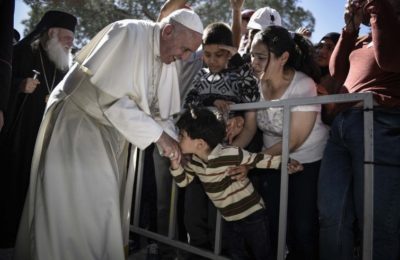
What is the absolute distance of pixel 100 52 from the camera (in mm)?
2477

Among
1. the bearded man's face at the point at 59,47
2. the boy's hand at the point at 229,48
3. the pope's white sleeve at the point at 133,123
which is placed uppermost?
the bearded man's face at the point at 59,47

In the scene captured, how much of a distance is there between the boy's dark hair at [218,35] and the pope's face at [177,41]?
497 mm

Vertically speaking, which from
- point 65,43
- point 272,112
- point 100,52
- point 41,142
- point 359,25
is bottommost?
point 41,142

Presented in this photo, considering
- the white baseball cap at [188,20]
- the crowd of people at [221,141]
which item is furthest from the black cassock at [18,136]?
the white baseball cap at [188,20]

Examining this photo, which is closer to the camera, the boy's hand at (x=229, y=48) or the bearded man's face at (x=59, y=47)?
the boy's hand at (x=229, y=48)

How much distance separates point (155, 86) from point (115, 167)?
66 cm

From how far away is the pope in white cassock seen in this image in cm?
240

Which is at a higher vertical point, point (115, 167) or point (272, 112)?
point (272, 112)

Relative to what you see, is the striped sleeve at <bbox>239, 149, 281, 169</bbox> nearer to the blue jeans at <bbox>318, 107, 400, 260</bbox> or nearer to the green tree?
the blue jeans at <bbox>318, 107, 400, 260</bbox>

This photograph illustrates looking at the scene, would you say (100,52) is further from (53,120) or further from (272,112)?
(272,112)

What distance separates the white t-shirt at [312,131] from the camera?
254 centimetres

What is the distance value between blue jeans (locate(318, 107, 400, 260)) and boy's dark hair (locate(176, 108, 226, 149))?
0.72 m

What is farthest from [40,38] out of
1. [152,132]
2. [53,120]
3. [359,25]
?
[359,25]

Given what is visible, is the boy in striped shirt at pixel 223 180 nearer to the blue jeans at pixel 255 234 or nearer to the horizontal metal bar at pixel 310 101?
the blue jeans at pixel 255 234
